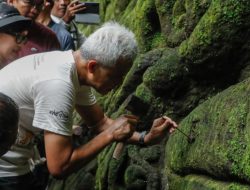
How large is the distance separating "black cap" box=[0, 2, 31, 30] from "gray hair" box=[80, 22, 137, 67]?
0.90m

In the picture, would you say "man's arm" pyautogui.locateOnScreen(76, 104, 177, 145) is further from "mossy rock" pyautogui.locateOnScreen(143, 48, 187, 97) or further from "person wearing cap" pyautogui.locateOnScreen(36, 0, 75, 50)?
"person wearing cap" pyautogui.locateOnScreen(36, 0, 75, 50)

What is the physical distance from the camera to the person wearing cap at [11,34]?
4.23 m

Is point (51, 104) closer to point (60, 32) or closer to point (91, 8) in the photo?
point (60, 32)

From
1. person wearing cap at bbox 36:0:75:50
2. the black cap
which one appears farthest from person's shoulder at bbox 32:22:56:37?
person wearing cap at bbox 36:0:75:50

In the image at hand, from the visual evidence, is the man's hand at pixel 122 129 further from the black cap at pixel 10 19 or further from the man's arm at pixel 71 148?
the black cap at pixel 10 19

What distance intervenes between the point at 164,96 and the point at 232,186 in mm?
1646

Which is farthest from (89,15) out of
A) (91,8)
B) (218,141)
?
(218,141)

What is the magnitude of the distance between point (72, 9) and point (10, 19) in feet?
6.06

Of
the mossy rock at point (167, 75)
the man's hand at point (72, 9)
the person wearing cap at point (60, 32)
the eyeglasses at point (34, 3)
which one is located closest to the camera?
the mossy rock at point (167, 75)

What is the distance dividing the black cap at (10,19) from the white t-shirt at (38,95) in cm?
59

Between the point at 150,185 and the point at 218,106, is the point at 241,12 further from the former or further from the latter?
the point at 150,185

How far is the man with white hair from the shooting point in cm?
345

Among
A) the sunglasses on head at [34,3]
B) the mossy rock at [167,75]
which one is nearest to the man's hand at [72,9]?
the sunglasses on head at [34,3]

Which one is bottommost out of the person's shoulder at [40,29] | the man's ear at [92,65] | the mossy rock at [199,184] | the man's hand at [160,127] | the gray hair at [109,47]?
the mossy rock at [199,184]
